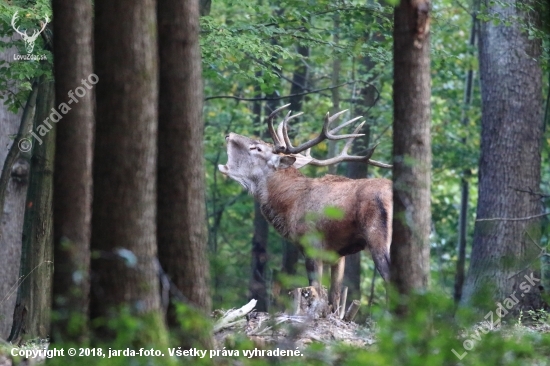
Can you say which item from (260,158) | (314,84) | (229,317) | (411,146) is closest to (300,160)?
(260,158)

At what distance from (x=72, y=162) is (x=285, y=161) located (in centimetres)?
625

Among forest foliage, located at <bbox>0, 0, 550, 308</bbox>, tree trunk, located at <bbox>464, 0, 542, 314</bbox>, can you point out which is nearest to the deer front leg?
forest foliage, located at <bbox>0, 0, 550, 308</bbox>

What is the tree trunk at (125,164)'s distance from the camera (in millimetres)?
5910

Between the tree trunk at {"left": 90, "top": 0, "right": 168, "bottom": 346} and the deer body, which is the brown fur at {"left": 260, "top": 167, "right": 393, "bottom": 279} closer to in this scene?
the deer body

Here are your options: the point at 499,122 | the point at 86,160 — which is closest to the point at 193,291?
the point at 86,160

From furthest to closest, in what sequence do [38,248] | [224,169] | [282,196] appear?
[224,169] → [282,196] → [38,248]

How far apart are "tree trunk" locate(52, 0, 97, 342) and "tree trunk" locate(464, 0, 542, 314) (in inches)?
304

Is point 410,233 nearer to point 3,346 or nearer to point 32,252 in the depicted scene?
point 3,346

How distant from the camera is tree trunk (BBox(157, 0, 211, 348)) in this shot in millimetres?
A: 6426

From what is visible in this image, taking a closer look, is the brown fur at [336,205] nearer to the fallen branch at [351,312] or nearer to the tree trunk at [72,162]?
the fallen branch at [351,312]

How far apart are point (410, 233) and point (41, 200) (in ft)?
17.8

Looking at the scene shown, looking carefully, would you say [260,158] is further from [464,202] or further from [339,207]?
[464,202]

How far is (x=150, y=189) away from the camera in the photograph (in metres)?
5.95

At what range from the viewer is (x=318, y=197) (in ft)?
38.1
